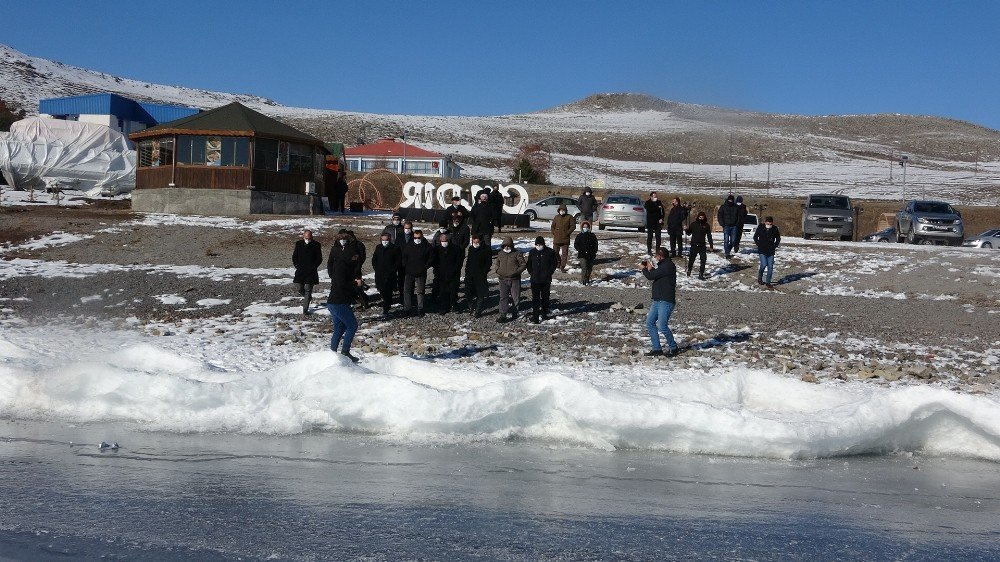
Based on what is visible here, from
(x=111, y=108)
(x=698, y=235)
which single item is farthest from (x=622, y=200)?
(x=111, y=108)

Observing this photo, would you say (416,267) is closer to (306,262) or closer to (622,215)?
(306,262)

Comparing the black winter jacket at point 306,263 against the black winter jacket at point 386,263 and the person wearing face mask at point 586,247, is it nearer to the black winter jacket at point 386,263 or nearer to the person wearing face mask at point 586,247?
the black winter jacket at point 386,263

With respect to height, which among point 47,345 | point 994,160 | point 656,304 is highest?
point 994,160

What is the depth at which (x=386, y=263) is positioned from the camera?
16.8 meters

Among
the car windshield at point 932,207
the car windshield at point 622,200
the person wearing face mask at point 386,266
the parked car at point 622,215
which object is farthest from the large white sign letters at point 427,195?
the person wearing face mask at point 386,266

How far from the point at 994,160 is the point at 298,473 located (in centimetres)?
11255

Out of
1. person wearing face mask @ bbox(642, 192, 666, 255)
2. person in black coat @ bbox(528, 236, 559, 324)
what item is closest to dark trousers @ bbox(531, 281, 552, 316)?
person in black coat @ bbox(528, 236, 559, 324)

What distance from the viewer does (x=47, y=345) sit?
1375cm

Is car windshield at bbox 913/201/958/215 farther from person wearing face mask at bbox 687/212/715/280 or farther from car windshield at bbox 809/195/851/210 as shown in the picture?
person wearing face mask at bbox 687/212/715/280

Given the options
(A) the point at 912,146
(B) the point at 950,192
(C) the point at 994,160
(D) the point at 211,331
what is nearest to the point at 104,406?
(D) the point at 211,331

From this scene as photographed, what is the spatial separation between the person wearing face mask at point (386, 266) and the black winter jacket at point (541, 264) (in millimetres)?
2561

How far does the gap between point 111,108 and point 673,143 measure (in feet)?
230

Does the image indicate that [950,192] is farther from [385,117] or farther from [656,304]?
[385,117]

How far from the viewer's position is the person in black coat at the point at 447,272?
17.2 m
